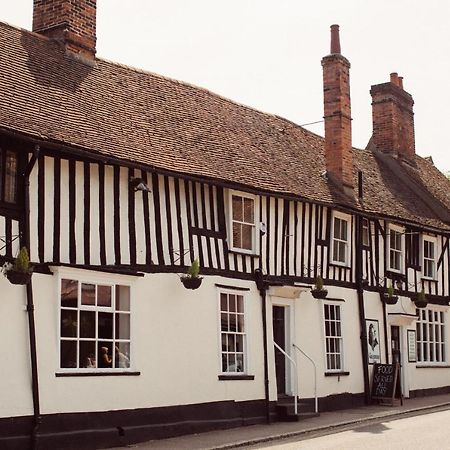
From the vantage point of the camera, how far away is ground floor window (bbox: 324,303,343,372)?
19703 millimetres

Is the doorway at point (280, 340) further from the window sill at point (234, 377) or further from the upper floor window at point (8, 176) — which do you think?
the upper floor window at point (8, 176)

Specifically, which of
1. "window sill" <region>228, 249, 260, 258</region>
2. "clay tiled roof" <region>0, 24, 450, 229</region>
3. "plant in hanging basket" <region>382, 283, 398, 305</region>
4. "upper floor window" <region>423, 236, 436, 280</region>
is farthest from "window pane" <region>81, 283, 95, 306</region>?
"upper floor window" <region>423, 236, 436, 280</region>

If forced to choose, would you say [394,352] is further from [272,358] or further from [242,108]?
[242,108]

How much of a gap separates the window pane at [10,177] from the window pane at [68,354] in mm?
2451

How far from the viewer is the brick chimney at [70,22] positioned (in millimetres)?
17172

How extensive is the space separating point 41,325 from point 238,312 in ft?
17.2

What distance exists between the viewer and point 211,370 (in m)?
16.0

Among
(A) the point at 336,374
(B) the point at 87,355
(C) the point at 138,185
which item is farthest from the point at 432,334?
(B) the point at 87,355

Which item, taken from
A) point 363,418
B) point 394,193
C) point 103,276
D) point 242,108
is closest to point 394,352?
point 363,418

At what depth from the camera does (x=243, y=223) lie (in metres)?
17.3

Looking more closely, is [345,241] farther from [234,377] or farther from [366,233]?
[234,377]

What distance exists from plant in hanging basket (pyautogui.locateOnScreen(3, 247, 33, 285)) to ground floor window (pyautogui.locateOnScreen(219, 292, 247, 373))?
5271mm

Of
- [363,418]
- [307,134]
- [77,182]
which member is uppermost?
[307,134]

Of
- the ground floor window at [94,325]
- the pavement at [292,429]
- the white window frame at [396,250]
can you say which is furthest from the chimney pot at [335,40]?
the ground floor window at [94,325]
